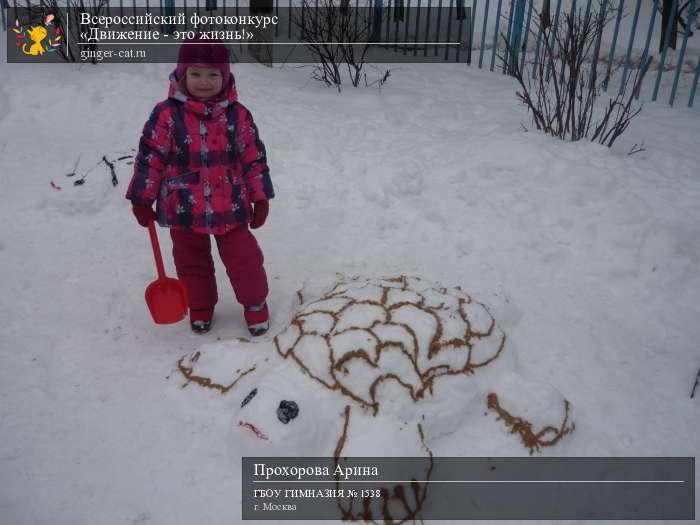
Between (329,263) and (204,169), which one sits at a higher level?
(204,169)

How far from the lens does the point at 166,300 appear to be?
239cm

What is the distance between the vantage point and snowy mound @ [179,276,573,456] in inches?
72.0

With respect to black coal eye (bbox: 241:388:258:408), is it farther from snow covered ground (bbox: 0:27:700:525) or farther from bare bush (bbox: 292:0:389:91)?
bare bush (bbox: 292:0:389:91)

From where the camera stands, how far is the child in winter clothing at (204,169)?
2.15m

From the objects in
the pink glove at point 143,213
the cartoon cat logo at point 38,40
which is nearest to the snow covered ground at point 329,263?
the cartoon cat logo at point 38,40

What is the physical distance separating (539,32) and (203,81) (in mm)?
3272

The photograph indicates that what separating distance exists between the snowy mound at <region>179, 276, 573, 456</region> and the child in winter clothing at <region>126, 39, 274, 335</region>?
0.44m

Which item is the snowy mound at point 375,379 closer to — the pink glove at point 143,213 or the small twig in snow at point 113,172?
the pink glove at point 143,213

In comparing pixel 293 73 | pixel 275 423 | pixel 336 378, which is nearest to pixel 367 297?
pixel 336 378

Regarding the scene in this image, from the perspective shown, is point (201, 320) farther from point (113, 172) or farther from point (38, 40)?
point (38, 40)

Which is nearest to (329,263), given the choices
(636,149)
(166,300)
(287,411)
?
(166,300)

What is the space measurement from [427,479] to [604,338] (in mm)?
1182

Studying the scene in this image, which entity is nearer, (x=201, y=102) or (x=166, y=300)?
(x=201, y=102)

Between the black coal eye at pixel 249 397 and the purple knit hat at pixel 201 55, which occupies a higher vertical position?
the purple knit hat at pixel 201 55
